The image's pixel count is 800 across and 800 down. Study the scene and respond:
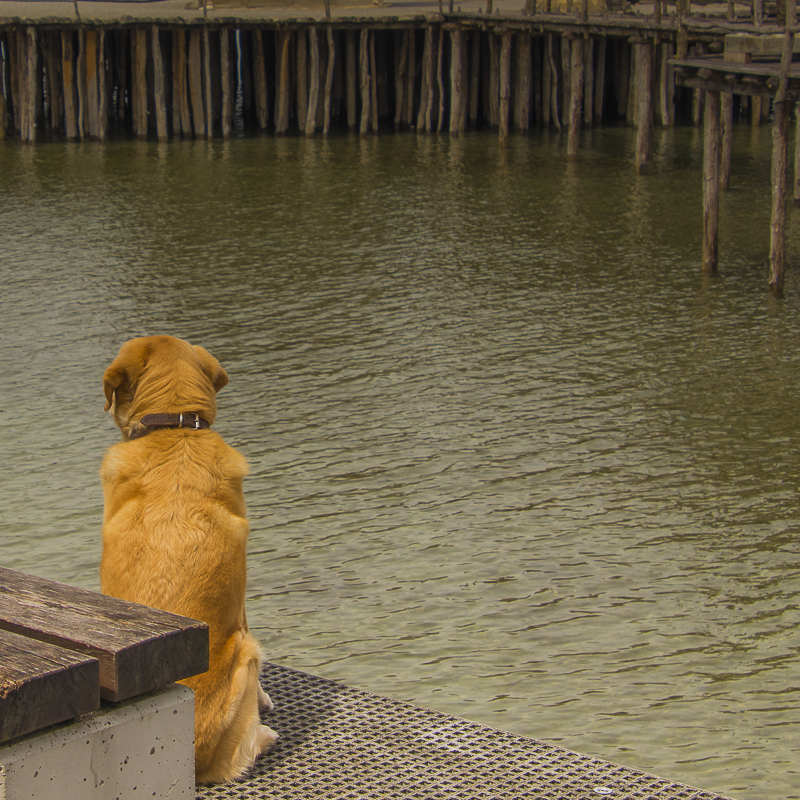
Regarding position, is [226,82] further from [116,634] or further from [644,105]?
[116,634]

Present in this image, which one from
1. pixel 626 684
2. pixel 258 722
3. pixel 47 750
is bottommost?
pixel 626 684

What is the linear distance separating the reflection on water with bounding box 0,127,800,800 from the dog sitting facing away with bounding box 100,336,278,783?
5.26 feet

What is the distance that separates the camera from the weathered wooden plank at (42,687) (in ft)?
8.13

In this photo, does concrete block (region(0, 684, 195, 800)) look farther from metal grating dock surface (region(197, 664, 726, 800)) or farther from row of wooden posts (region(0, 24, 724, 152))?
row of wooden posts (region(0, 24, 724, 152))

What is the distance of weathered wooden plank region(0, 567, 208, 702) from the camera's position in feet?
8.82

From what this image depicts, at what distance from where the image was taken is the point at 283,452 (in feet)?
27.0

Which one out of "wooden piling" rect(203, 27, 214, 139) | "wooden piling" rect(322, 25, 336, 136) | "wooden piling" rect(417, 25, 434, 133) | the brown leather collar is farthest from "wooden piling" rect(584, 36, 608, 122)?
the brown leather collar

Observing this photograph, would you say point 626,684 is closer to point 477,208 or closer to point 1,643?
point 1,643

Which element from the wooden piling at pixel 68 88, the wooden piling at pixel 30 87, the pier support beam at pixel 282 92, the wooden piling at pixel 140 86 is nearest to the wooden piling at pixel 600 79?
the pier support beam at pixel 282 92

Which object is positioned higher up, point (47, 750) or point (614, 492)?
point (47, 750)

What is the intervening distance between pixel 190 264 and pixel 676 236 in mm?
5479

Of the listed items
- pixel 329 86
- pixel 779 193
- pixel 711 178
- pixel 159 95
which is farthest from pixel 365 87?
pixel 779 193

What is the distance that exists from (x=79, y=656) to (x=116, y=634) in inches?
6.1

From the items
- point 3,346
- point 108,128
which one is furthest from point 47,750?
point 108,128
